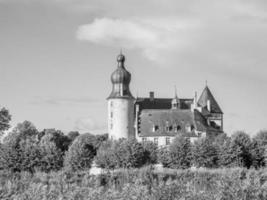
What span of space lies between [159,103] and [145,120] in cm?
938

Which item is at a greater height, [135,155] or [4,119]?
[4,119]

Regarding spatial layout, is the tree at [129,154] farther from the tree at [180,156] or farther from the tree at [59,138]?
the tree at [59,138]

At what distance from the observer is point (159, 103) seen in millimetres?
101375

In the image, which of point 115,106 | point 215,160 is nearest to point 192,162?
point 215,160

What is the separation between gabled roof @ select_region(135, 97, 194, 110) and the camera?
98262mm

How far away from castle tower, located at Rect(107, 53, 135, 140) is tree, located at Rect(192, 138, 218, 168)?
853 inches

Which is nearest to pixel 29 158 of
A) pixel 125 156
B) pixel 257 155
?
pixel 125 156

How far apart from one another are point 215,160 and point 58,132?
1485 inches

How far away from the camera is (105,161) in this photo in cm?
6925

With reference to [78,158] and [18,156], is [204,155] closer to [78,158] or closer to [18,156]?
[78,158]

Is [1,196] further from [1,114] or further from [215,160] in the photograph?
[215,160]

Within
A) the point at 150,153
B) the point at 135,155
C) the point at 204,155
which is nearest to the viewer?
the point at 204,155

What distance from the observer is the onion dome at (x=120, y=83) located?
9150cm

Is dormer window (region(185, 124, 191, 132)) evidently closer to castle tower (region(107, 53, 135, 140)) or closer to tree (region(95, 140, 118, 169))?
castle tower (region(107, 53, 135, 140))
